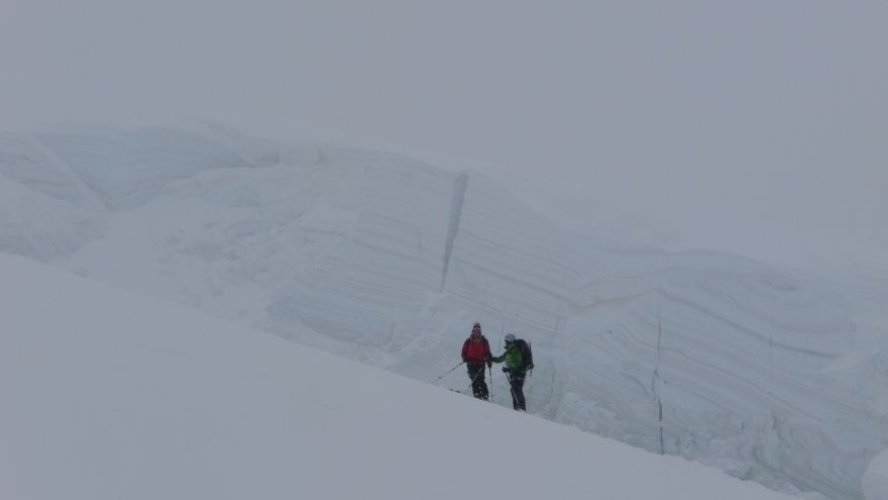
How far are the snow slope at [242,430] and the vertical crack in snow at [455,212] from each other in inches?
210

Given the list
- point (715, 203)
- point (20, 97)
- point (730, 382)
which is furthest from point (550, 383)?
point (715, 203)

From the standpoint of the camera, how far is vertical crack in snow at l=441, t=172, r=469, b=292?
1185 cm

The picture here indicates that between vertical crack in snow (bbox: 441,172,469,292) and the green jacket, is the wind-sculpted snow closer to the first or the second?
vertical crack in snow (bbox: 441,172,469,292)

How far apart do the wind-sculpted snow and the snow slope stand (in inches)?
160

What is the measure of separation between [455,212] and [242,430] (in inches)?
298

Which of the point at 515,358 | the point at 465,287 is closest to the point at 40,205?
the point at 465,287

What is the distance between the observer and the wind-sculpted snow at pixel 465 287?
966cm

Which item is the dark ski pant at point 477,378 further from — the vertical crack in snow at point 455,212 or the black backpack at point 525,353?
the vertical crack in snow at point 455,212

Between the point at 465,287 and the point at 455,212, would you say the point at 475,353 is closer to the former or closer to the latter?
the point at 465,287

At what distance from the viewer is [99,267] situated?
1187cm

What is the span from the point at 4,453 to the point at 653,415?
757 cm

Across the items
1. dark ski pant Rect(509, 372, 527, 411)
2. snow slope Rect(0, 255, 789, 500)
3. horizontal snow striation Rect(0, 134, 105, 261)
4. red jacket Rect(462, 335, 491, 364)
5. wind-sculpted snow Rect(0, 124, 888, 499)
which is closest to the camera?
snow slope Rect(0, 255, 789, 500)

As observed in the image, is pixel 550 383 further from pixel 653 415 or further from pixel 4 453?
pixel 4 453

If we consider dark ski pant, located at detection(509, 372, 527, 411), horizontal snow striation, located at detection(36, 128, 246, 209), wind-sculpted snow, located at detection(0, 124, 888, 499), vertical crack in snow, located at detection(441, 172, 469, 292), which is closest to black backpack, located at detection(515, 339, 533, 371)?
dark ski pant, located at detection(509, 372, 527, 411)
